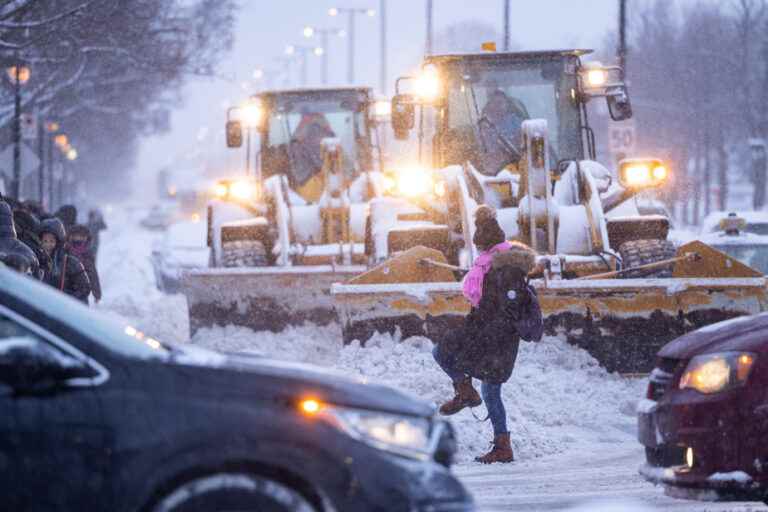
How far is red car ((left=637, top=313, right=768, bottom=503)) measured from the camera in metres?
7.41

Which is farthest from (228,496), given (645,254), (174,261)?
(174,261)

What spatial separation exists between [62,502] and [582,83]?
11.7 meters

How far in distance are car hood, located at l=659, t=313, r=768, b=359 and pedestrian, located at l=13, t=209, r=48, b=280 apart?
7376mm

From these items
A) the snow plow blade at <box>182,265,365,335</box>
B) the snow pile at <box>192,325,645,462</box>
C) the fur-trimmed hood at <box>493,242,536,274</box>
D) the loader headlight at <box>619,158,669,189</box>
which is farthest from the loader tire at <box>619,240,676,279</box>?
the fur-trimmed hood at <box>493,242,536,274</box>

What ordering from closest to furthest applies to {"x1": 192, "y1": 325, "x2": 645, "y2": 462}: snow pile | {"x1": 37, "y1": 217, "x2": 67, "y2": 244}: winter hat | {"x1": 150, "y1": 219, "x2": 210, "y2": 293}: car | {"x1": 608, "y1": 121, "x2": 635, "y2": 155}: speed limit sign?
{"x1": 192, "y1": 325, "x2": 645, "y2": 462}: snow pile → {"x1": 37, "y1": 217, "x2": 67, "y2": 244}: winter hat → {"x1": 150, "y1": 219, "x2": 210, "y2": 293}: car → {"x1": 608, "y1": 121, "x2": 635, "y2": 155}: speed limit sign

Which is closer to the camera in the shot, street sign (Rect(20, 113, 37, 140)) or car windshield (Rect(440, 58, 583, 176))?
car windshield (Rect(440, 58, 583, 176))

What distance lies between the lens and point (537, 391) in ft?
43.5

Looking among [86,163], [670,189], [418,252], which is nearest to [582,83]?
[418,252]

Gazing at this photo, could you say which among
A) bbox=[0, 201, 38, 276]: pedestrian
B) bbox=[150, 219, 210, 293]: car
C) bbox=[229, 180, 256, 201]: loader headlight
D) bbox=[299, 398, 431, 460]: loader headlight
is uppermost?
bbox=[229, 180, 256, 201]: loader headlight

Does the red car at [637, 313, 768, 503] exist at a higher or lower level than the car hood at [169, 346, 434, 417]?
lower

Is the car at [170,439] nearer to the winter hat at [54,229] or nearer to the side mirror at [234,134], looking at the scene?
the winter hat at [54,229]

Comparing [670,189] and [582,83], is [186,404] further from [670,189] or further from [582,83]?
[670,189]

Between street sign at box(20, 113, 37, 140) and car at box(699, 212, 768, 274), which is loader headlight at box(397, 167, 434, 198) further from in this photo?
street sign at box(20, 113, 37, 140)

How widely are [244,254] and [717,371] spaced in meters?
12.3
